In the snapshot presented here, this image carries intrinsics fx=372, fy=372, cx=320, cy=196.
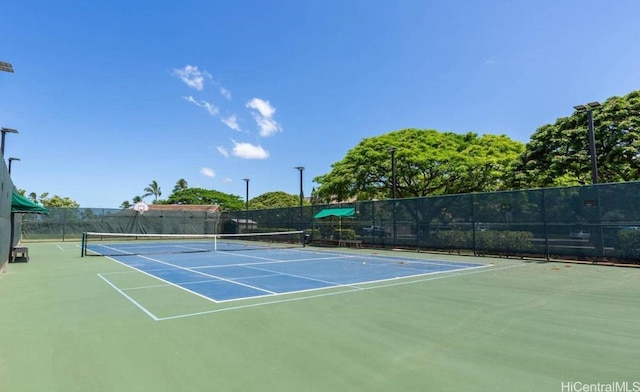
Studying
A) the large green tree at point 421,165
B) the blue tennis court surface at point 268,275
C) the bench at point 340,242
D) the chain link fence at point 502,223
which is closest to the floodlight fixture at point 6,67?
the blue tennis court surface at point 268,275

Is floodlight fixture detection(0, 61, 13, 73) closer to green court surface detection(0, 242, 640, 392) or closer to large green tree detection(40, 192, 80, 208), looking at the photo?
green court surface detection(0, 242, 640, 392)

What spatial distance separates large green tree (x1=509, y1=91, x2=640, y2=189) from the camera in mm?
17484

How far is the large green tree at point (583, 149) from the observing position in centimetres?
1748

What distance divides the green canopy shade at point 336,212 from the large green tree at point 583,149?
30.5 ft

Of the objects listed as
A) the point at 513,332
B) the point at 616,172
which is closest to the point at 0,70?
the point at 513,332

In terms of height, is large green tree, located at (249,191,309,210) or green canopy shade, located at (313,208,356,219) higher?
large green tree, located at (249,191,309,210)

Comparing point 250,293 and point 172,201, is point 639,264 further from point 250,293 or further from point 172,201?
point 172,201

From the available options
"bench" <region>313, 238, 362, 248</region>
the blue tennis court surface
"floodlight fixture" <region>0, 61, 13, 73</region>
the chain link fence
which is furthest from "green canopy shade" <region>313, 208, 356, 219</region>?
"floodlight fixture" <region>0, 61, 13, 73</region>

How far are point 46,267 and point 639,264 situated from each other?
1780cm

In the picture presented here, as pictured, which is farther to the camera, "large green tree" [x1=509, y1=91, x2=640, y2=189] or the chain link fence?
"large green tree" [x1=509, y1=91, x2=640, y2=189]

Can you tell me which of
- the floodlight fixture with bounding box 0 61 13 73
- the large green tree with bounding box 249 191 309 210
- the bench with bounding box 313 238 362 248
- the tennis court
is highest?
the large green tree with bounding box 249 191 309 210

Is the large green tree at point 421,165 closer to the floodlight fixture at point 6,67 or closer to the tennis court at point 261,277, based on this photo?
the tennis court at point 261,277

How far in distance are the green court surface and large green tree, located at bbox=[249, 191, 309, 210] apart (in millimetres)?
67007

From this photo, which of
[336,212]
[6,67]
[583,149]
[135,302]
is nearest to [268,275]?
[135,302]
